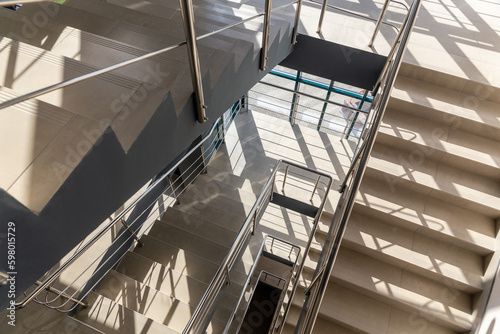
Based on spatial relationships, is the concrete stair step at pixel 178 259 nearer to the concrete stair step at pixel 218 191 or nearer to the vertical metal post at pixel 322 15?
the concrete stair step at pixel 218 191

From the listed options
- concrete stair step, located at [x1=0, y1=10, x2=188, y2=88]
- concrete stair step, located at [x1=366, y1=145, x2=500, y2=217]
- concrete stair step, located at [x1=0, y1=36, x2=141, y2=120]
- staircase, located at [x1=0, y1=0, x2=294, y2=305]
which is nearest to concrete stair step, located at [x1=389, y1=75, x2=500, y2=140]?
concrete stair step, located at [x1=366, y1=145, x2=500, y2=217]

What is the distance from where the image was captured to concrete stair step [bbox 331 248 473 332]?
5.82ft

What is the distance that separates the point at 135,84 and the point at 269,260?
3.96 m

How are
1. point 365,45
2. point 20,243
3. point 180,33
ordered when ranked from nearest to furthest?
point 20,243, point 180,33, point 365,45

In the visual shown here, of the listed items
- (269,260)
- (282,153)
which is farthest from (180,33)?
(269,260)

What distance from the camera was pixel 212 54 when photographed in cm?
142

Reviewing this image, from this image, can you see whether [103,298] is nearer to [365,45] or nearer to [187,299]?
[187,299]

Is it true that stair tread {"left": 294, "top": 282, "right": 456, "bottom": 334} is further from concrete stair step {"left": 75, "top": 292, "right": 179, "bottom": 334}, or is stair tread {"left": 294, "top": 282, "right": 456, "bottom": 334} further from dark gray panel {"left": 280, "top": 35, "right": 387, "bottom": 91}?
dark gray panel {"left": 280, "top": 35, "right": 387, "bottom": 91}

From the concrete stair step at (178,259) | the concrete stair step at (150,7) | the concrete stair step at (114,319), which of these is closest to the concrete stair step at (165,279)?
the concrete stair step at (178,259)

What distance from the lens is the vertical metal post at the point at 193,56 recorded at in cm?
95

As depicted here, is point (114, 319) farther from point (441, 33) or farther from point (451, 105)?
point (441, 33)

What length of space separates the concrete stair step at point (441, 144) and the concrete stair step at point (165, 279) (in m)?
1.96

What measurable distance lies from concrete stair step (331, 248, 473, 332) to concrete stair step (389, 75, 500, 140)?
3.46 feet

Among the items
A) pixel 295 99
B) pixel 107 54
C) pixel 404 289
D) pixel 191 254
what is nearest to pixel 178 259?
pixel 191 254
